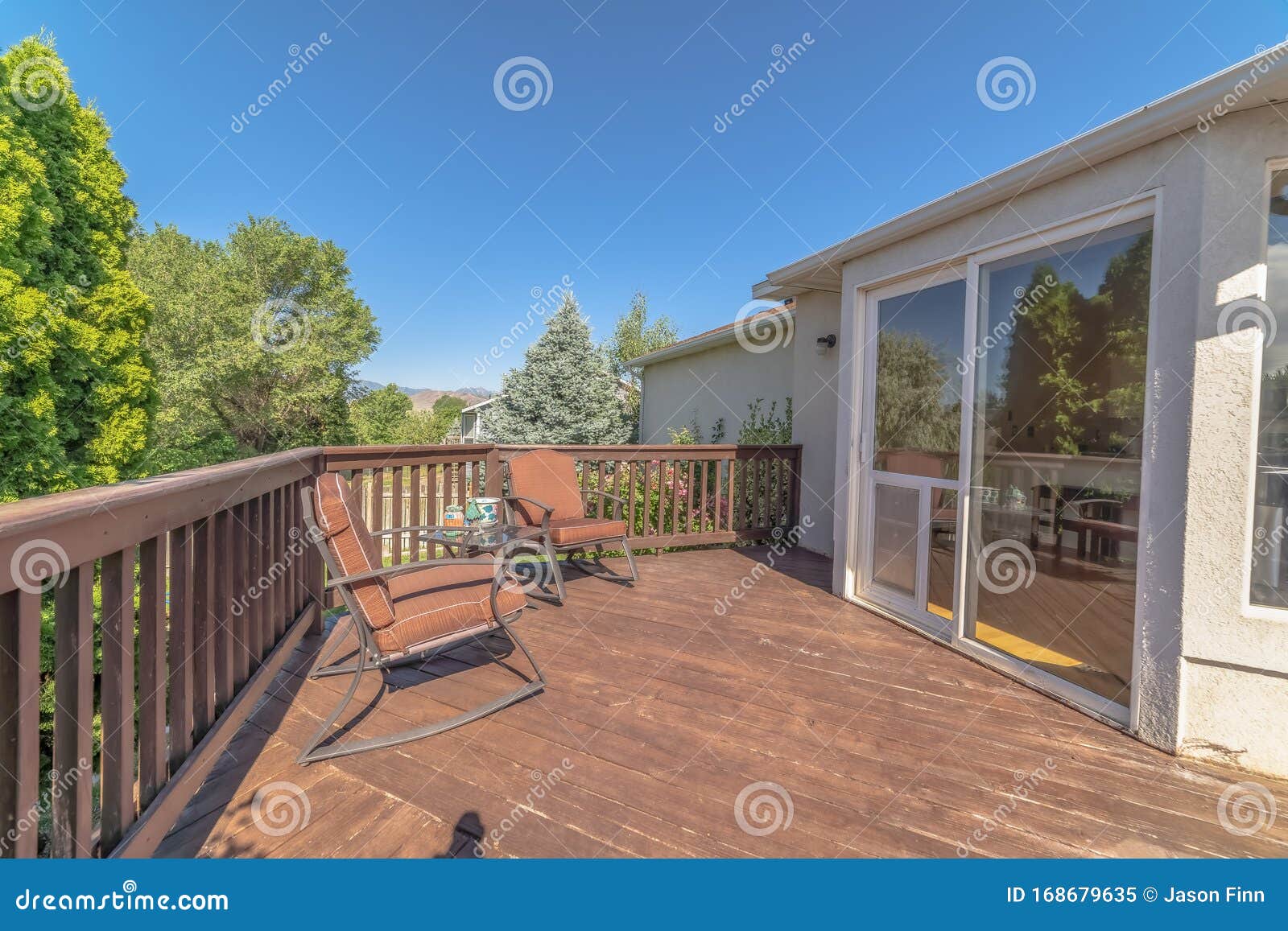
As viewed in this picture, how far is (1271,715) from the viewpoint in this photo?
1991 mm

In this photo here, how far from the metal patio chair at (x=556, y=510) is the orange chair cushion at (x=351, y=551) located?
1624 millimetres

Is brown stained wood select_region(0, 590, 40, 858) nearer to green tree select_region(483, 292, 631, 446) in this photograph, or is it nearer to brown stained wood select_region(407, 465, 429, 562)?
brown stained wood select_region(407, 465, 429, 562)

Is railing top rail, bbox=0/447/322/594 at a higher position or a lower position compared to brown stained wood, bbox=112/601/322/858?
higher

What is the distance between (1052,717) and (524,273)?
11823 mm

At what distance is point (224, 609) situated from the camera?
1918 mm

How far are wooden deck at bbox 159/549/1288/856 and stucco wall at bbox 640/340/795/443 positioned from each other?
461cm

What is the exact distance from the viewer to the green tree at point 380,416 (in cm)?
2119

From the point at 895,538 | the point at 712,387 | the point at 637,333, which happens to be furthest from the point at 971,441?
the point at 637,333

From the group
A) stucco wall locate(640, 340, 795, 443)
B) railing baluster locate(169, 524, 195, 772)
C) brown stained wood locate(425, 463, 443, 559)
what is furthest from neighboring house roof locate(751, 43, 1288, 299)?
railing baluster locate(169, 524, 195, 772)

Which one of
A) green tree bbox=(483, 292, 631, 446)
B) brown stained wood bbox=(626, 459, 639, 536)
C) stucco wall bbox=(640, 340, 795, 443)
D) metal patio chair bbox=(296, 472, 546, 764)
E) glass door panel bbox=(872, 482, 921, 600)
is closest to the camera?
metal patio chair bbox=(296, 472, 546, 764)

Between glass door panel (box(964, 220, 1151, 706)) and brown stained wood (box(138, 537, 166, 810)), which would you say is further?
glass door panel (box(964, 220, 1151, 706))

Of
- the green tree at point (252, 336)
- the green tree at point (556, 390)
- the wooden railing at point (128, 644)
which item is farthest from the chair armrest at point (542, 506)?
the green tree at point (252, 336)

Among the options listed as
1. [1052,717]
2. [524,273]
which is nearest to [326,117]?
[524,273]

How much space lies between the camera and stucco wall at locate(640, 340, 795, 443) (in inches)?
279
